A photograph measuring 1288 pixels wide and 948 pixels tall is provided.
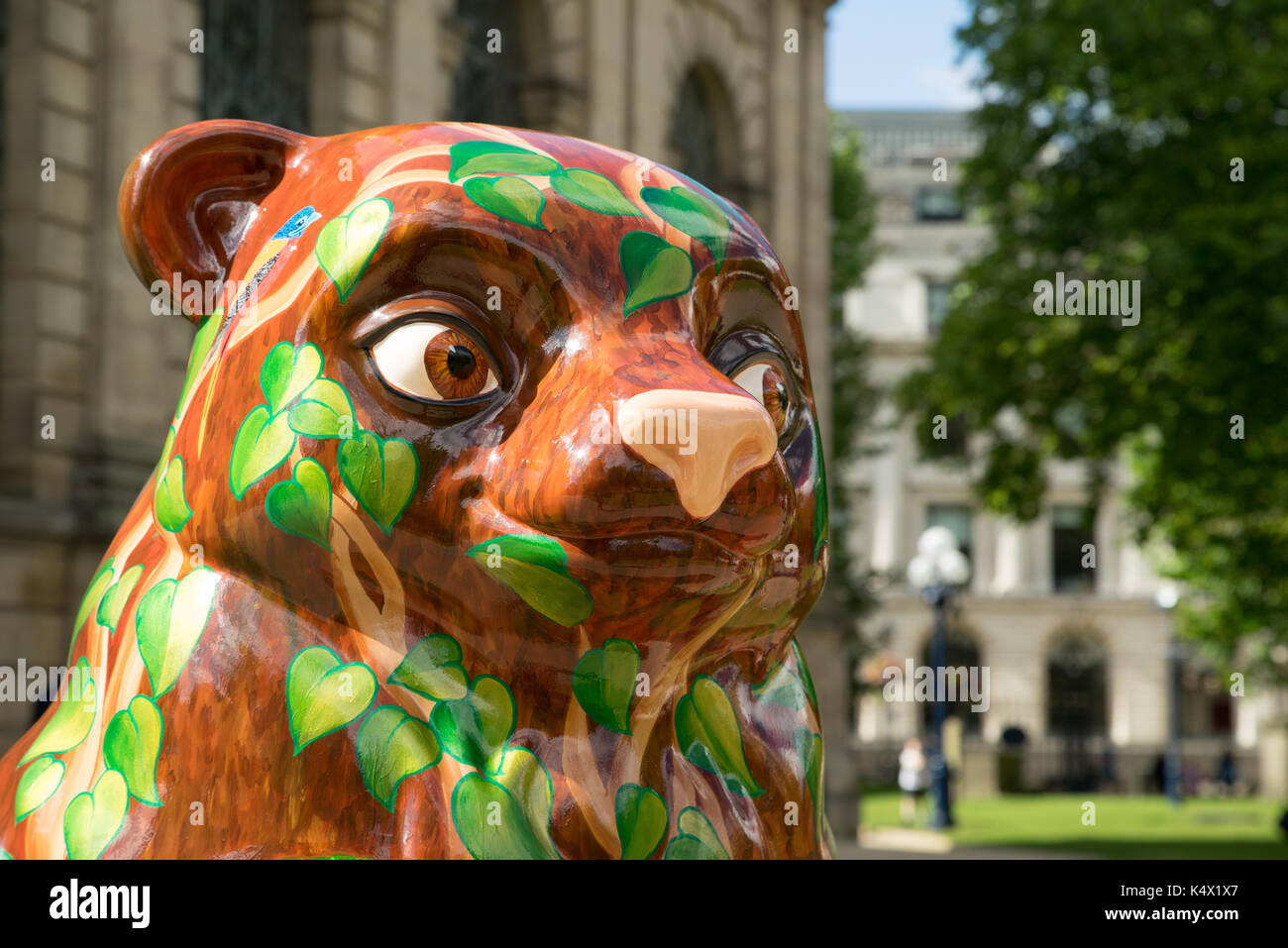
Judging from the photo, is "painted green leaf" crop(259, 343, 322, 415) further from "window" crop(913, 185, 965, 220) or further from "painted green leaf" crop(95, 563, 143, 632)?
"window" crop(913, 185, 965, 220)

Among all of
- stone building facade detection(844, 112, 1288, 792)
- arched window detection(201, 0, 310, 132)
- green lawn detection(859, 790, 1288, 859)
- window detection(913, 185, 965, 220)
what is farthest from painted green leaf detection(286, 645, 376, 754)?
window detection(913, 185, 965, 220)

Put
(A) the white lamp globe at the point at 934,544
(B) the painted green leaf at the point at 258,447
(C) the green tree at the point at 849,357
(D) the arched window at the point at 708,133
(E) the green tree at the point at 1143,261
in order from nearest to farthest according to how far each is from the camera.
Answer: (B) the painted green leaf at the point at 258,447 < (E) the green tree at the point at 1143,261 < (D) the arched window at the point at 708,133 < (A) the white lamp globe at the point at 934,544 < (C) the green tree at the point at 849,357

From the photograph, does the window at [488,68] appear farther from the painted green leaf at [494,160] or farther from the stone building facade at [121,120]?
the painted green leaf at [494,160]

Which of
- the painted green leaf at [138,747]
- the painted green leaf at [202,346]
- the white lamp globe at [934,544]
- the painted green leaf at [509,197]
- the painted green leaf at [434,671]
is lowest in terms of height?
the painted green leaf at [138,747]

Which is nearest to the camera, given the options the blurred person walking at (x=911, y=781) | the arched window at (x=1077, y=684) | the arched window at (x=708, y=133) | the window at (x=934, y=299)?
the arched window at (x=708, y=133)

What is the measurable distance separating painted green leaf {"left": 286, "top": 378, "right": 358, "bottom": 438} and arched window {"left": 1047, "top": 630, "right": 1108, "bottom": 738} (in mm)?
54682

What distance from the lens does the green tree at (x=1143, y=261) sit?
13.4m

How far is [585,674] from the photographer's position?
188cm

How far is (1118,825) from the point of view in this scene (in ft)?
79.8

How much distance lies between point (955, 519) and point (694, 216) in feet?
180

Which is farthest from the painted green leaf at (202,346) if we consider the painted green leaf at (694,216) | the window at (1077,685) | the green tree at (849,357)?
the window at (1077,685)

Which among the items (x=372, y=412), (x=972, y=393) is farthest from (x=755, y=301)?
(x=972, y=393)

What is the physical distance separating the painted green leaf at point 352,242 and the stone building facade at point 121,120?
6.84 meters

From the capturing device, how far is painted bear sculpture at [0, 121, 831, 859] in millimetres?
1804
